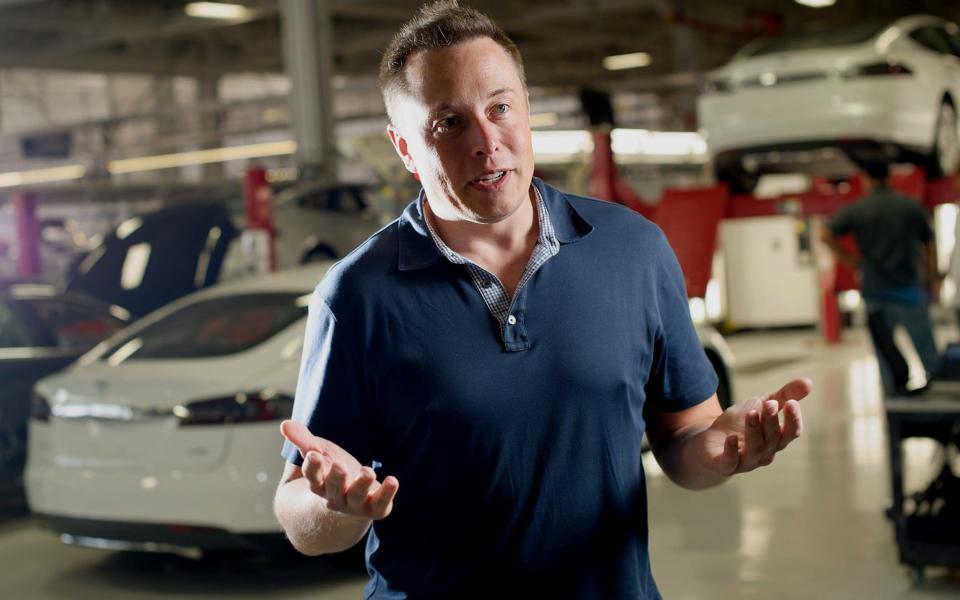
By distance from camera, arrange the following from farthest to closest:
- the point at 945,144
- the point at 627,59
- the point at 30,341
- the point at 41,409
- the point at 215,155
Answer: the point at 627,59 → the point at 215,155 → the point at 945,144 → the point at 30,341 → the point at 41,409

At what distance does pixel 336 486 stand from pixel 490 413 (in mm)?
248

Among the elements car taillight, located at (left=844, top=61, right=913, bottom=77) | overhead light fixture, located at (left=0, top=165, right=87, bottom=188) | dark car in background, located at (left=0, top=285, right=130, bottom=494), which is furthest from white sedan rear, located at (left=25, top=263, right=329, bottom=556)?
overhead light fixture, located at (left=0, top=165, right=87, bottom=188)

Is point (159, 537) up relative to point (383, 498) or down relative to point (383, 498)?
down

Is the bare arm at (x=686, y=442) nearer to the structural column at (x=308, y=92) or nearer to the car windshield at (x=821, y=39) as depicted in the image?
the car windshield at (x=821, y=39)

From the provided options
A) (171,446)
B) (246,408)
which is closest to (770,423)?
(246,408)

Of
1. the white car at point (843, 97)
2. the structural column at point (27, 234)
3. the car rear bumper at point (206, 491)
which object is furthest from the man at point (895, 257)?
the structural column at point (27, 234)

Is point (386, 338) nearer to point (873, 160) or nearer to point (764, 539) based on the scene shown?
point (764, 539)

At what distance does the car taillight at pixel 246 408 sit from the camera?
17.2 ft

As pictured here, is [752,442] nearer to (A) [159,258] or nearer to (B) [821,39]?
(B) [821,39]

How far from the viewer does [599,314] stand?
1.71m

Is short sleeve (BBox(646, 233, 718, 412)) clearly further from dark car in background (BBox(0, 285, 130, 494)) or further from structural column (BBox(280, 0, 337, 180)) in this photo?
structural column (BBox(280, 0, 337, 180))

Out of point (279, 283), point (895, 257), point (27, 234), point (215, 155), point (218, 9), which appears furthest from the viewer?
point (215, 155)

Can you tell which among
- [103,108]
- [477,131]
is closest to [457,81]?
[477,131]

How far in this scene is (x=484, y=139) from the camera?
66.4 inches
